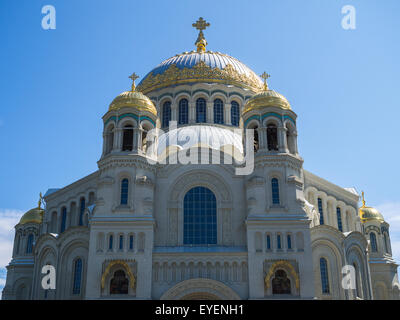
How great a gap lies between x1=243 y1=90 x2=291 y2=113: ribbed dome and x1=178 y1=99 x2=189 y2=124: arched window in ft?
31.0

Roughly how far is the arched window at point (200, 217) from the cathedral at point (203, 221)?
6cm

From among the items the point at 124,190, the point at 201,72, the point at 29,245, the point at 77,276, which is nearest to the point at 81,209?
the point at 77,276

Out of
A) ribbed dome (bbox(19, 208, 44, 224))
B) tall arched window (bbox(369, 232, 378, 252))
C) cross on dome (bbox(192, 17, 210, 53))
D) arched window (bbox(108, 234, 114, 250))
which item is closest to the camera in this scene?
arched window (bbox(108, 234, 114, 250))

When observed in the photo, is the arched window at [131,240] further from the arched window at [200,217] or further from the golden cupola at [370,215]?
the golden cupola at [370,215]

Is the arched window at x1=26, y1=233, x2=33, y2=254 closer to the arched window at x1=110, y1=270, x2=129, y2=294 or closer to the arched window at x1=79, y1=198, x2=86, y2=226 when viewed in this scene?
the arched window at x1=79, y1=198, x2=86, y2=226

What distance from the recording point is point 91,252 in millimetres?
26547

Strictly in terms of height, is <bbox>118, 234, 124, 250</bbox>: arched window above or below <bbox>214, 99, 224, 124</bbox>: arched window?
below

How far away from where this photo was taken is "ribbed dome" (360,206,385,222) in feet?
122

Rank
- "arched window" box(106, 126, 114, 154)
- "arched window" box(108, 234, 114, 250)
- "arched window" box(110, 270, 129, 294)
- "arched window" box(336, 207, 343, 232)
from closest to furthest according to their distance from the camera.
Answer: "arched window" box(110, 270, 129, 294) < "arched window" box(108, 234, 114, 250) < "arched window" box(106, 126, 114, 154) < "arched window" box(336, 207, 343, 232)

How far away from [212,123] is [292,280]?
16285 mm

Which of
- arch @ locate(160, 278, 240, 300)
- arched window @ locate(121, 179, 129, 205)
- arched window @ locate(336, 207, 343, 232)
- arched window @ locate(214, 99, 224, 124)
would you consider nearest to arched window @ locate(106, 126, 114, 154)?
arched window @ locate(121, 179, 129, 205)

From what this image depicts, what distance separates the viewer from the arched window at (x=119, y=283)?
26.2 m

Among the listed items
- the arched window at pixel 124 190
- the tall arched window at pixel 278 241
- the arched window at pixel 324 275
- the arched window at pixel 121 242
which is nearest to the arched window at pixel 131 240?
the arched window at pixel 121 242

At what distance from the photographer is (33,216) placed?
3816 cm
